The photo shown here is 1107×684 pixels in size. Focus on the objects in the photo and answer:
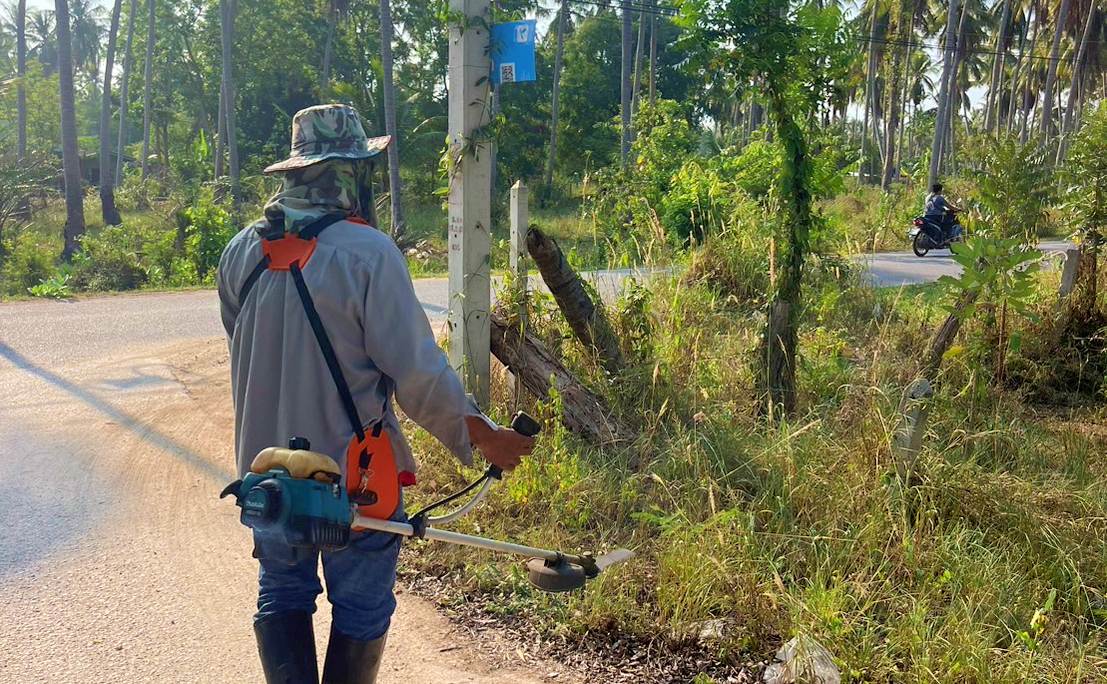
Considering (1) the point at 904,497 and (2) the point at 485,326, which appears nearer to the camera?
(1) the point at 904,497

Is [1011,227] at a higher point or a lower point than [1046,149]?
lower

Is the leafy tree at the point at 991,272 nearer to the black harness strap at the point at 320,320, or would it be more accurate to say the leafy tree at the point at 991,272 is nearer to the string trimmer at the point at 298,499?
the black harness strap at the point at 320,320

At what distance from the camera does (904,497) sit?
4.07 m

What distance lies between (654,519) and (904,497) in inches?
46.7

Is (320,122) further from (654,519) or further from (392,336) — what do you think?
(654,519)

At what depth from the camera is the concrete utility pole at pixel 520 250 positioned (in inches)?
217

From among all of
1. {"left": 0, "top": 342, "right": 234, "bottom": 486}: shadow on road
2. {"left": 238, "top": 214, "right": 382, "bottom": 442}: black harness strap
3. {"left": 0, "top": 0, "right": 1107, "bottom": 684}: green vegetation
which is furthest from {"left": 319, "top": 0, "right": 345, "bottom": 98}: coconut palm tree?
{"left": 238, "top": 214, "right": 382, "bottom": 442}: black harness strap

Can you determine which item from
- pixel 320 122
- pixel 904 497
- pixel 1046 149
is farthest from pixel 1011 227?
pixel 320 122

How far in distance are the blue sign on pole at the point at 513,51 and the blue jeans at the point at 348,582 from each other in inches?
135

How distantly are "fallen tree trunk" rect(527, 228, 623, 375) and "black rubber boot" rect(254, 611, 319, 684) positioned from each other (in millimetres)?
3139

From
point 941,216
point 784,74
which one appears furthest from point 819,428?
point 941,216

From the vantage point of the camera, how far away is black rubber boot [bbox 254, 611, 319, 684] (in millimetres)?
2340

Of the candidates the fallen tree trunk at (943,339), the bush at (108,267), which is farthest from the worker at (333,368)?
the bush at (108,267)

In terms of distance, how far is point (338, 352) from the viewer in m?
2.29
